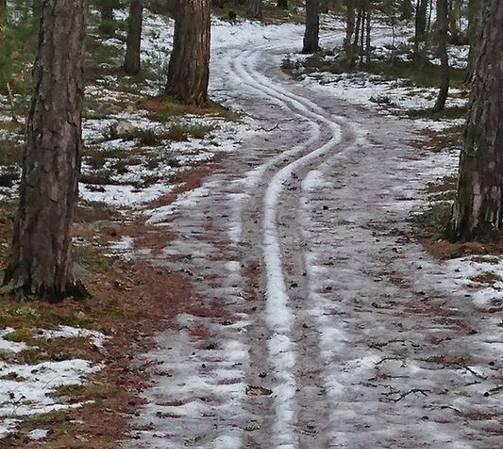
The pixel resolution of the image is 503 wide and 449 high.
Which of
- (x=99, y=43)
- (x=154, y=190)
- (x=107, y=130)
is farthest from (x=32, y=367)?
(x=99, y=43)

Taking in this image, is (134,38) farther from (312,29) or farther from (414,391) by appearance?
(414,391)

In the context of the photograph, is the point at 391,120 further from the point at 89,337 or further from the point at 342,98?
the point at 89,337

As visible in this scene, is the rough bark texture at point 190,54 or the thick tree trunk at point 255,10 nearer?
the rough bark texture at point 190,54

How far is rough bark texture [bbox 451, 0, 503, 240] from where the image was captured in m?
9.17

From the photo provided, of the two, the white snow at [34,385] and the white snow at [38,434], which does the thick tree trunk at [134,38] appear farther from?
the white snow at [38,434]

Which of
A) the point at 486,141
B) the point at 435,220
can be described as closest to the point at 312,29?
the point at 435,220

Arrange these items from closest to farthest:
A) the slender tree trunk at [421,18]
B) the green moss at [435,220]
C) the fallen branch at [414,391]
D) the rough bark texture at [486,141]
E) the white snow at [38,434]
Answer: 1. the white snow at [38,434]
2. the fallen branch at [414,391]
3. the rough bark texture at [486,141]
4. the green moss at [435,220]
5. the slender tree trunk at [421,18]

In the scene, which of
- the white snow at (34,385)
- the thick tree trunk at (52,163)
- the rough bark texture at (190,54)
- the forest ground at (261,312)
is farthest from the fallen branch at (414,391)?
the rough bark texture at (190,54)

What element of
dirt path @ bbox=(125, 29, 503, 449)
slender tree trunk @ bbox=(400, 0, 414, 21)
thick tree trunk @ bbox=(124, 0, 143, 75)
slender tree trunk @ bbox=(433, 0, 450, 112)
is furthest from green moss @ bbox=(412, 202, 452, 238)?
slender tree trunk @ bbox=(400, 0, 414, 21)

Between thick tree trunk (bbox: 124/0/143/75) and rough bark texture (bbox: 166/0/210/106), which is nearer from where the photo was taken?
rough bark texture (bbox: 166/0/210/106)

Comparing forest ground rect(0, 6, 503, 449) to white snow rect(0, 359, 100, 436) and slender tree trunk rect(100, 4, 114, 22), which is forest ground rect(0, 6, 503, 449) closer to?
white snow rect(0, 359, 100, 436)

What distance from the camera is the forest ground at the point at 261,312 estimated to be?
5312 millimetres

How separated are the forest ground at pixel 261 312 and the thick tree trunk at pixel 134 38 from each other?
8391 millimetres

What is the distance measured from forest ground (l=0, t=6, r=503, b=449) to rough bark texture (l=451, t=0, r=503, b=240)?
1.32 ft
